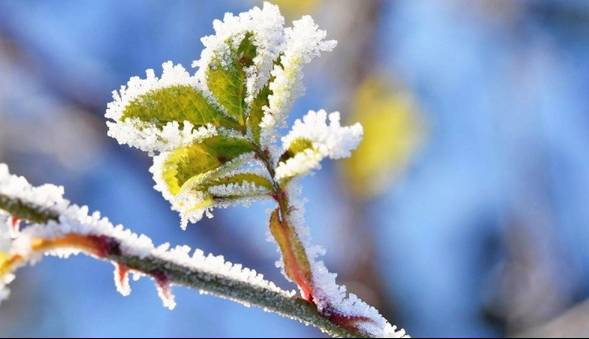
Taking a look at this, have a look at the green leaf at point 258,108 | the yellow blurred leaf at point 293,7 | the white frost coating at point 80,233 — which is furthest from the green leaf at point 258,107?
the yellow blurred leaf at point 293,7

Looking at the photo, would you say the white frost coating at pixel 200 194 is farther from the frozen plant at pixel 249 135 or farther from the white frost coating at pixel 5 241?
the white frost coating at pixel 5 241

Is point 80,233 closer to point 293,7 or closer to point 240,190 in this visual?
point 240,190

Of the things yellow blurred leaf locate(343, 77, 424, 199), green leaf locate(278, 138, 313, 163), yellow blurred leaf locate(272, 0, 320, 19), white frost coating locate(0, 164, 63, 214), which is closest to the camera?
white frost coating locate(0, 164, 63, 214)

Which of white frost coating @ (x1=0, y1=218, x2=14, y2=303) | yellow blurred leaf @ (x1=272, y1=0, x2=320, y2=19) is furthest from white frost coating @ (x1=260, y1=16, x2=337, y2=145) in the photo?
yellow blurred leaf @ (x1=272, y1=0, x2=320, y2=19)

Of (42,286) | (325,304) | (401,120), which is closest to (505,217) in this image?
(401,120)

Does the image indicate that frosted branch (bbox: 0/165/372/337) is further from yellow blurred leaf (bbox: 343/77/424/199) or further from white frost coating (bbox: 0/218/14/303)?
→ yellow blurred leaf (bbox: 343/77/424/199)

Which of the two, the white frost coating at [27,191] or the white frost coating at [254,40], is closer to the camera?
the white frost coating at [27,191]
